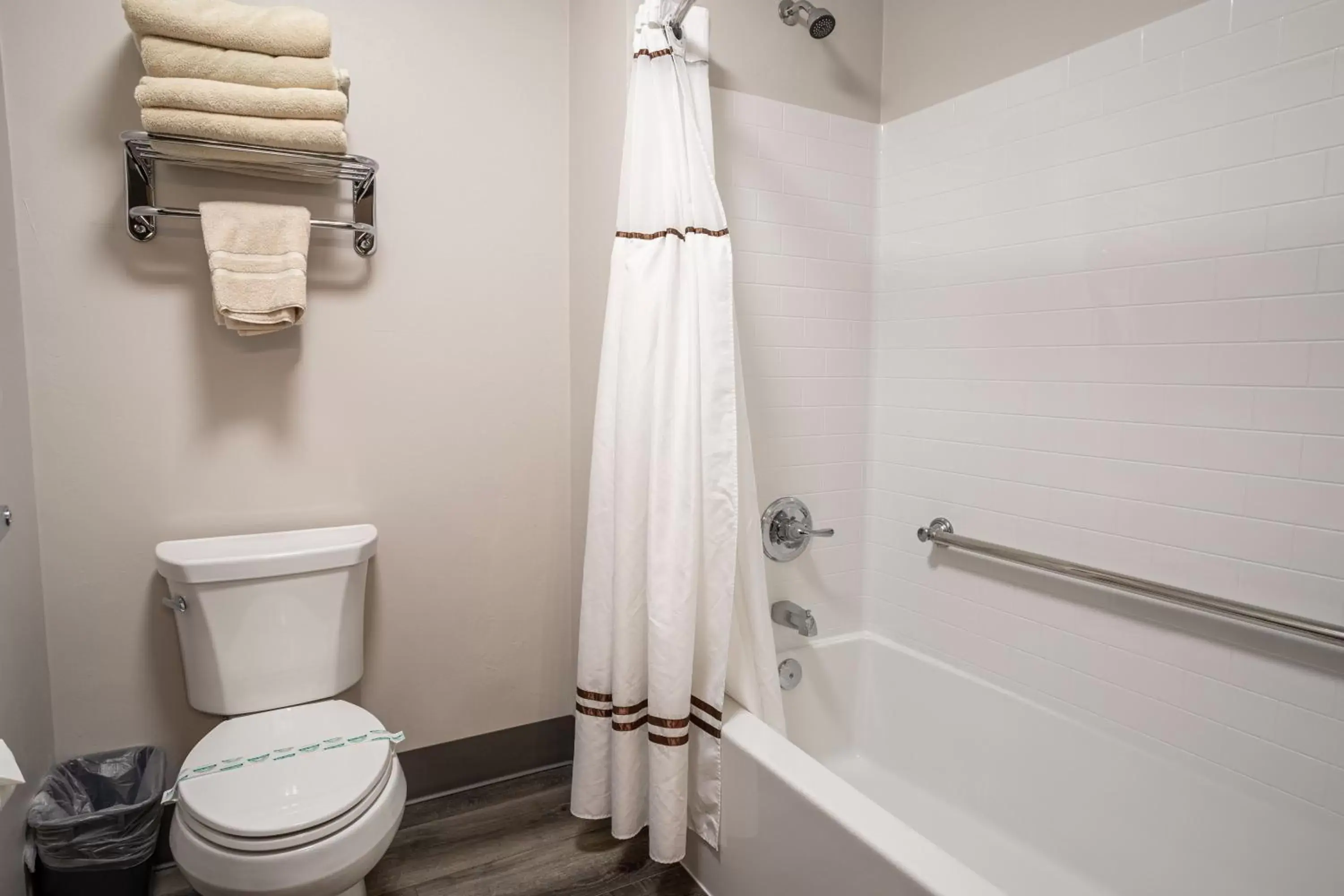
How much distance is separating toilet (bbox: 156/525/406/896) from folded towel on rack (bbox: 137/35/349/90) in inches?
40.6

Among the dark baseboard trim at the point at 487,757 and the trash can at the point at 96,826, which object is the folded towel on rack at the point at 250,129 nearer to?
the trash can at the point at 96,826

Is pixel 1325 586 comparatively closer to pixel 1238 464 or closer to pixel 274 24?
pixel 1238 464

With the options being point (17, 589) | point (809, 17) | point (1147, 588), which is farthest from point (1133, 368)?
point (17, 589)

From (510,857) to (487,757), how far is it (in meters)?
0.37

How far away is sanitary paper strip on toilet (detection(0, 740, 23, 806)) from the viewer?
2.81ft

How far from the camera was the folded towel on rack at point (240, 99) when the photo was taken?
1.46 meters

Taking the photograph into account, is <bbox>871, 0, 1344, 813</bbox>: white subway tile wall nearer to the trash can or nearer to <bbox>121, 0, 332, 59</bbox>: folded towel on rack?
<bbox>121, 0, 332, 59</bbox>: folded towel on rack

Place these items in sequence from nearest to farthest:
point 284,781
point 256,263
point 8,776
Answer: point 8,776 → point 284,781 → point 256,263

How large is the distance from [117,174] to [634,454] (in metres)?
1.34

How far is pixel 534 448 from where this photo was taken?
212 centimetres

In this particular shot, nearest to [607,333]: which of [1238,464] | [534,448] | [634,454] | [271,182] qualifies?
[634,454]

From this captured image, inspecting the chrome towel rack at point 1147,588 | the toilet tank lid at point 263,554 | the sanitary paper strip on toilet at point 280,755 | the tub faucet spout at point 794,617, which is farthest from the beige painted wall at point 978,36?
the sanitary paper strip on toilet at point 280,755

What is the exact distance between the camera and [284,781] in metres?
1.36

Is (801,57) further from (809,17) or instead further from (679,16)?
(679,16)
